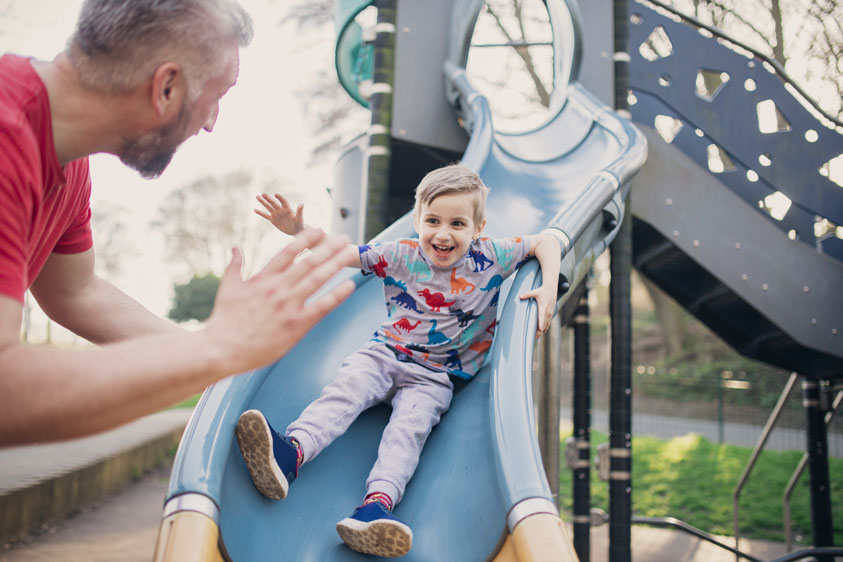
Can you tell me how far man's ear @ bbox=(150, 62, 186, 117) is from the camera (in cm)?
105

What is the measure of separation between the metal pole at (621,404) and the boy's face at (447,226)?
79.5 inches

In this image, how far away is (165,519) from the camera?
4.85 feet

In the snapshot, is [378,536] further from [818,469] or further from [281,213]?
[818,469]

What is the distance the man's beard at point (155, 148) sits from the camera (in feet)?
3.66

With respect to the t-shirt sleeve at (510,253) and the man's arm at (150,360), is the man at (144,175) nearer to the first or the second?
the man's arm at (150,360)

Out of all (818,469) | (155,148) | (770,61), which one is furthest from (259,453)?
(818,469)

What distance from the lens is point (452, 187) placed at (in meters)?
2.25

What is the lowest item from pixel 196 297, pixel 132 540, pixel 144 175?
pixel 132 540

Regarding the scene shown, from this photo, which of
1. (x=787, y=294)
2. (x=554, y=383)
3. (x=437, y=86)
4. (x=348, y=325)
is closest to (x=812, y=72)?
(x=787, y=294)

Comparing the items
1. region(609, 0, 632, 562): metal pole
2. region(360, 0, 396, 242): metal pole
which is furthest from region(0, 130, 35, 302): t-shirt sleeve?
region(609, 0, 632, 562): metal pole

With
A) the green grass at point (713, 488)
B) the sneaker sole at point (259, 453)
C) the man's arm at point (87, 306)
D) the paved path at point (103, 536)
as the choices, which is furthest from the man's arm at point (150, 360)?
the green grass at point (713, 488)

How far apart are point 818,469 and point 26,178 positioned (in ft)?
19.2

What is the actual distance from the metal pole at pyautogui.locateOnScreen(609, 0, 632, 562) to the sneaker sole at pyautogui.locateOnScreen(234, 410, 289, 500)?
2.78 m

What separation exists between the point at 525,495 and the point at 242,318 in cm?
99
